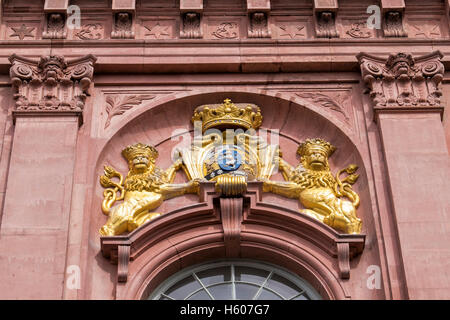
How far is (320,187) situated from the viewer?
58.1 ft

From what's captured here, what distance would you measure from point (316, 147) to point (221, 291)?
3381 millimetres

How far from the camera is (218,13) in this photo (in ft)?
66.1

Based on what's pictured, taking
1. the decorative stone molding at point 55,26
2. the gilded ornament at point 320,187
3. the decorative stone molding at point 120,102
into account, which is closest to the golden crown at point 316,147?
the gilded ornament at point 320,187

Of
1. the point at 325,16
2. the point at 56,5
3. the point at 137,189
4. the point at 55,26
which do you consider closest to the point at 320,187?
the point at 137,189

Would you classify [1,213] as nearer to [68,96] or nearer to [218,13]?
[68,96]

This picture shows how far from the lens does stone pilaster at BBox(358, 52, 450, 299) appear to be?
51.7 feet

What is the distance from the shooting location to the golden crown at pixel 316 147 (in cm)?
1831

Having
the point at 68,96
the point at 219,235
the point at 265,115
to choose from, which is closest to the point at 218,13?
the point at 265,115

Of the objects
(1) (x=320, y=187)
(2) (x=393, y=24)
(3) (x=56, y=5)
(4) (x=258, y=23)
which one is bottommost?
(1) (x=320, y=187)

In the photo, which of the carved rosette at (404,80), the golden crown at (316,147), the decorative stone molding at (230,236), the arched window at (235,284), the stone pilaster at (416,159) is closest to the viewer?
the stone pilaster at (416,159)

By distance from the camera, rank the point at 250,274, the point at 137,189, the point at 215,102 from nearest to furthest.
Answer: the point at 250,274, the point at 137,189, the point at 215,102

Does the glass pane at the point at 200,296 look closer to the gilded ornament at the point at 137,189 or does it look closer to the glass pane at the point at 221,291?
the glass pane at the point at 221,291

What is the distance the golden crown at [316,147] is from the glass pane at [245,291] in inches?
115

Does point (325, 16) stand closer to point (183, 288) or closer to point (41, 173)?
point (183, 288)
